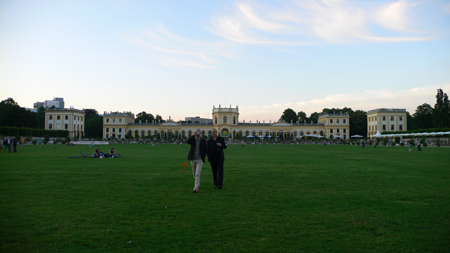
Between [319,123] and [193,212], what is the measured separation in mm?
88296

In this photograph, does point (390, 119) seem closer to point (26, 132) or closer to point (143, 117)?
point (143, 117)

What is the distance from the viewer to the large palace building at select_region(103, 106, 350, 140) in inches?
3418

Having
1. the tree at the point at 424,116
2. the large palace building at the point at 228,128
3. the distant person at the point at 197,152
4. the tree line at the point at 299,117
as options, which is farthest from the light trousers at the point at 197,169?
the tree at the point at 424,116

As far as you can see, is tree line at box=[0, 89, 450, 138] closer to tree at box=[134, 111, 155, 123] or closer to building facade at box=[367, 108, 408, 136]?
tree at box=[134, 111, 155, 123]

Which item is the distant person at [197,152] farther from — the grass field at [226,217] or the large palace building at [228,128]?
the large palace building at [228,128]

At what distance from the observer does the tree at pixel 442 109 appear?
187ft

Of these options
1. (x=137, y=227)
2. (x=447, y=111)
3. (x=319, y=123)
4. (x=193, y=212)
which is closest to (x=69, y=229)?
(x=137, y=227)

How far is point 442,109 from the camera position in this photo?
57.6 meters

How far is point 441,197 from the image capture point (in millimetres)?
7016

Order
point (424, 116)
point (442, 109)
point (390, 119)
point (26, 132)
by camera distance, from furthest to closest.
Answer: point (390, 119) < point (424, 116) < point (26, 132) < point (442, 109)

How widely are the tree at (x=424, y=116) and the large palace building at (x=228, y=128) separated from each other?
54.8ft

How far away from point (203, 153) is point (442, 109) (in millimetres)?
63068

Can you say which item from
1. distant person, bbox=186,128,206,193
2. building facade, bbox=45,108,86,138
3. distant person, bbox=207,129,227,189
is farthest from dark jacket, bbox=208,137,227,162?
building facade, bbox=45,108,86,138

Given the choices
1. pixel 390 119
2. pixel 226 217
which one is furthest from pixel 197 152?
pixel 390 119
